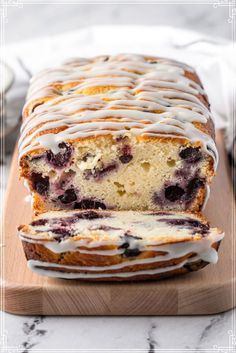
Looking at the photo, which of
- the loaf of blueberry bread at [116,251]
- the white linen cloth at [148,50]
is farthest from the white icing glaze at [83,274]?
the white linen cloth at [148,50]

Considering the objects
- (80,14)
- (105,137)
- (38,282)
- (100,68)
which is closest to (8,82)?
(100,68)

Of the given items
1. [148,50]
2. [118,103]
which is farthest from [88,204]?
[148,50]

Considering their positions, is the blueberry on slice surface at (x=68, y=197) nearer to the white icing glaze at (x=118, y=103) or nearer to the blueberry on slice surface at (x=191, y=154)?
the white icing glaze at (x=118, y=103)

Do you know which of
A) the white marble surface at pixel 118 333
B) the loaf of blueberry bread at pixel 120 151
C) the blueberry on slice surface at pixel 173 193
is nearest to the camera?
the white marble surface at pixel 118 333

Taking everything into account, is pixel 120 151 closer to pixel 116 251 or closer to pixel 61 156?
pixel 61 156

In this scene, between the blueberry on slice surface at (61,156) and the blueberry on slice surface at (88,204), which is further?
the blueberry on slice surface at (88,204)

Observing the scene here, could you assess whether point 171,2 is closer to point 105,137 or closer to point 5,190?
point 5,190
